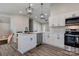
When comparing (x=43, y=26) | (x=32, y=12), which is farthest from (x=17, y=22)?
(x=43, y=26)

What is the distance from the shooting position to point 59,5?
7.45 feet

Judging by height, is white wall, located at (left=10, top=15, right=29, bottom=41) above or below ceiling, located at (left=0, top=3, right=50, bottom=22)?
below

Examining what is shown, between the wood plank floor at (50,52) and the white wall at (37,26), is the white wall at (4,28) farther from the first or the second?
the wood plank floor at (50,52)

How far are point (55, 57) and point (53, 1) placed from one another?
1098 millimetres

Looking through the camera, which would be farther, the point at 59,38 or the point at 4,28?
the point at 59,38

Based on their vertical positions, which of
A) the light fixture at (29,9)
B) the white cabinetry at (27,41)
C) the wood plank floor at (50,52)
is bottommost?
the wood plank floor at (50,52)

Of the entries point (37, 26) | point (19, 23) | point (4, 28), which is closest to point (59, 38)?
point (37, 26)

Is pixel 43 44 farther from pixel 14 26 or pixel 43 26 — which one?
pixel 14 26

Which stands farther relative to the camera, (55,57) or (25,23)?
(25,23)

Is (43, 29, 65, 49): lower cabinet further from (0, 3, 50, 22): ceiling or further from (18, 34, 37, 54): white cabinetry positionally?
(0, 3, 50, 22): ceiling

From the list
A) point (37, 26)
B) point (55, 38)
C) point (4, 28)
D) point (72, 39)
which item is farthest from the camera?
point (55, 38)

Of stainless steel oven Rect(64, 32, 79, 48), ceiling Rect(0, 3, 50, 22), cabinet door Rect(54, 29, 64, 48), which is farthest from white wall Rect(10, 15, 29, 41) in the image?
stainless steel oven Rect(64, 32, 79, 48)

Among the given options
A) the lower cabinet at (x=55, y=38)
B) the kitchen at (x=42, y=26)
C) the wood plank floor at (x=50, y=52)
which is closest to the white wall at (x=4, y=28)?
the kitchen at (x=42, y=26)

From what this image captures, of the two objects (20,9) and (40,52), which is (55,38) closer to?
(40,52)
